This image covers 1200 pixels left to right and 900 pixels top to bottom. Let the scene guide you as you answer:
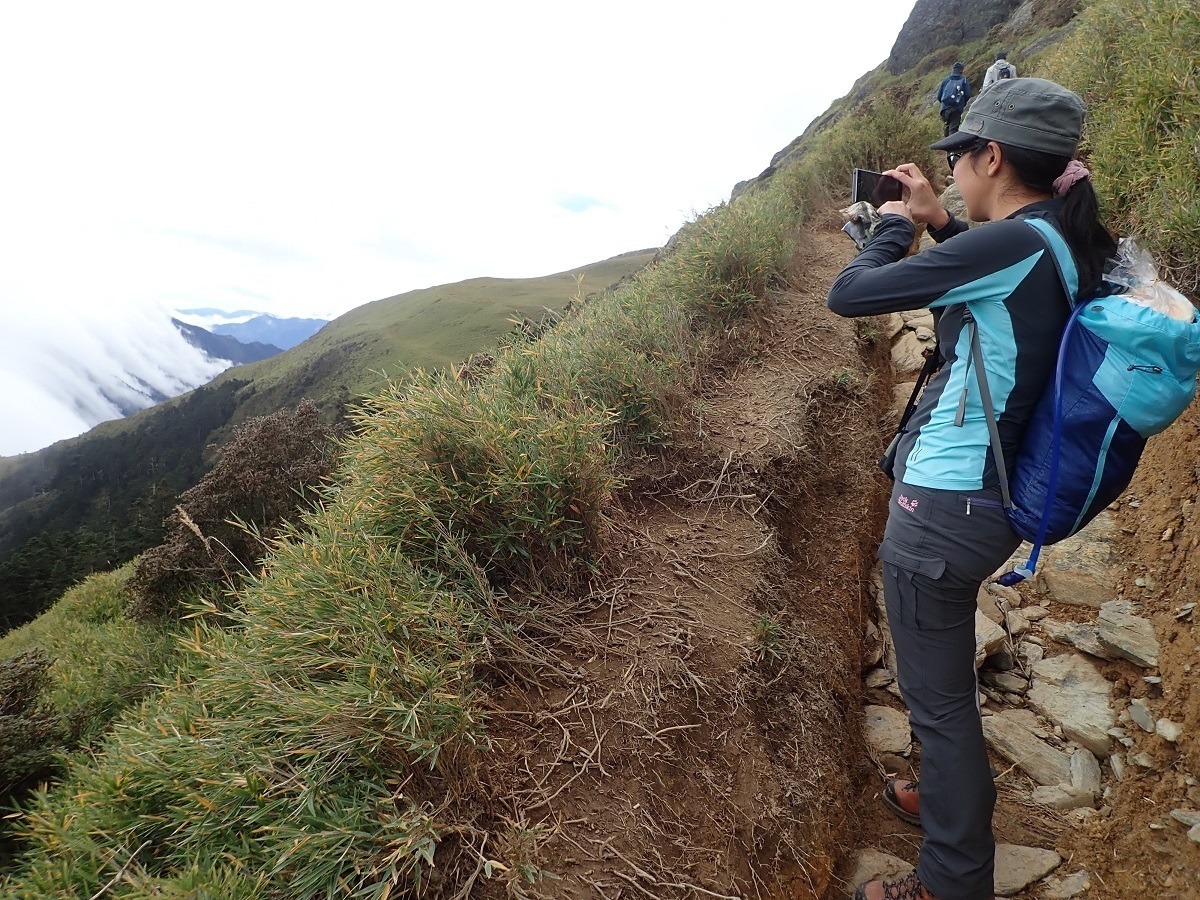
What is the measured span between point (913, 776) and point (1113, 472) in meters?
1.85

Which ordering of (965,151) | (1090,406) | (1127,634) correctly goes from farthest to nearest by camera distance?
(1127,634) → (965,151) → (1090,406)

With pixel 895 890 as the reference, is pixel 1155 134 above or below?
above

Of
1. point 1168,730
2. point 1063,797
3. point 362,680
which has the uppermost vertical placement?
point 362,680

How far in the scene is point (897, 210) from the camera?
6.74 feet

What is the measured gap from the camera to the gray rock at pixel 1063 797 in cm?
244

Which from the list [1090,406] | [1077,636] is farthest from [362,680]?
[1077,636]

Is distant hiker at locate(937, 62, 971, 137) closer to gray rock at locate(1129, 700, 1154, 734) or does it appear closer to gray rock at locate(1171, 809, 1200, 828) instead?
gray rock at locate(1129, 700, 1154, 734)

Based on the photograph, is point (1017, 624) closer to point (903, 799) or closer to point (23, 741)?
point (903, 799)

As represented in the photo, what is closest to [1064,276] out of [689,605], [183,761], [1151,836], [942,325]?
[942,325]

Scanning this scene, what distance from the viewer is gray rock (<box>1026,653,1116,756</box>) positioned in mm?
2602

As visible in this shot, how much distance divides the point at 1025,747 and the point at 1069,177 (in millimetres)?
2481

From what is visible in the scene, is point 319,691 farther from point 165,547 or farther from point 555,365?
point 165,547

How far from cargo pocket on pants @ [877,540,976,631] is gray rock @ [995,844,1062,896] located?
3.99ft

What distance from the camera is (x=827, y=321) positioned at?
490 cm
